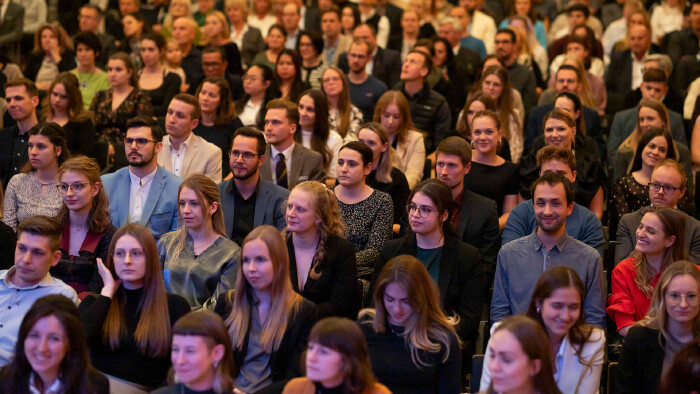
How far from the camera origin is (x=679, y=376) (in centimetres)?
311

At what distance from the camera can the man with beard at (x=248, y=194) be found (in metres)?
4.71

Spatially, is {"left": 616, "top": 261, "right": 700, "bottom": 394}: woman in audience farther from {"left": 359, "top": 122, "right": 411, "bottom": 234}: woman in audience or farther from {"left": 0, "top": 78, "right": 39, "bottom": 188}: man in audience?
{"left": 0, "top": 78, "right": 39, "bottom": 188}: man in audience

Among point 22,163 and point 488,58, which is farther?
point 488,58

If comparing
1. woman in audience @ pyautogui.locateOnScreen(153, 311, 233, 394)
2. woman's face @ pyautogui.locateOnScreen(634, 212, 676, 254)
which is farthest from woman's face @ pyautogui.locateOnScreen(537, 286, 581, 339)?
woman in audience @ pyautogui.locateOnScreen(153, 311, 233, 394)

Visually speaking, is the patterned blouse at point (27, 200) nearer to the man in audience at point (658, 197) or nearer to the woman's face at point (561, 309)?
the woman's face at point (561, 309)

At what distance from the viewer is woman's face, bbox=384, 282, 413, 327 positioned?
3297 millimetres

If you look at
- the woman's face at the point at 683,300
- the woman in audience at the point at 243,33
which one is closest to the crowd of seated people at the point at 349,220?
the woman's face at the point at 683,300

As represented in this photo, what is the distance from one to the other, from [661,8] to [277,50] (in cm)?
401

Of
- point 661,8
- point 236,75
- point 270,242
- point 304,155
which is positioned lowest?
point 270,242

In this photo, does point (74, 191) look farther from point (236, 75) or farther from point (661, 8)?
point (661, 8)

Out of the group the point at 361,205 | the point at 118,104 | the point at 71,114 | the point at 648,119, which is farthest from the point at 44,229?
the point at 648,119

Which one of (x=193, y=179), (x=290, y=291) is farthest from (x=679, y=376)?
(x=193, y=179)

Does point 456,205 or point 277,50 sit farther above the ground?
point 277,50

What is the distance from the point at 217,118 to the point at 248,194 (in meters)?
1.45
